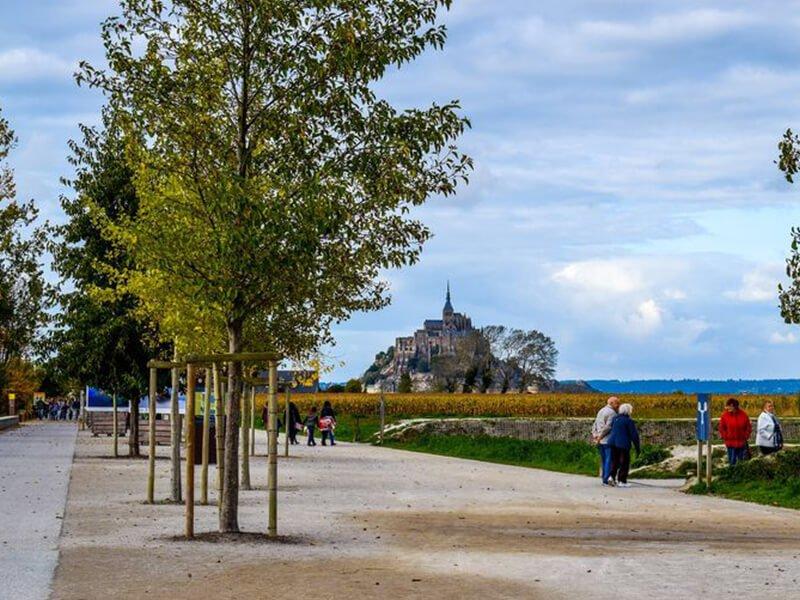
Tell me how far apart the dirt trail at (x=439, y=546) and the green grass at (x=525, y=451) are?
26.3ft

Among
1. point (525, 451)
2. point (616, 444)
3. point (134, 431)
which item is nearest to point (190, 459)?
point (616, 444)

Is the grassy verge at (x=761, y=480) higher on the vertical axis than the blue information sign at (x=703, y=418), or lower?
lower

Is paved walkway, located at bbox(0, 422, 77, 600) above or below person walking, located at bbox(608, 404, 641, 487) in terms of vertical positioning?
below

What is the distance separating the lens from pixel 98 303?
40.4 m

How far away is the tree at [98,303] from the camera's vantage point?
4075 cm

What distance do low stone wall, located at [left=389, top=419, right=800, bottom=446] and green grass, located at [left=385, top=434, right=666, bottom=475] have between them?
3.25 metres

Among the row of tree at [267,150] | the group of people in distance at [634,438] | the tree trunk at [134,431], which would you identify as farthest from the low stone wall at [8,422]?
the row of tree at [267,150]

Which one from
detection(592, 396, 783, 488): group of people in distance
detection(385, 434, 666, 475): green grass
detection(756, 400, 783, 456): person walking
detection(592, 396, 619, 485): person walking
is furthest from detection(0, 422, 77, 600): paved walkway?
detection(756, 400, 783, 456): person walking

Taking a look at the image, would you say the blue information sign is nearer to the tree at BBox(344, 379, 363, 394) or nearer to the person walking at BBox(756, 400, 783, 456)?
the person walking at BBox(756, 400, 783, 456)

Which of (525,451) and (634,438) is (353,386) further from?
(634,438)

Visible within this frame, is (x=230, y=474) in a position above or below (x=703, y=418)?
below

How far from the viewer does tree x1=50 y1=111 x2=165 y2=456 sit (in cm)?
4075

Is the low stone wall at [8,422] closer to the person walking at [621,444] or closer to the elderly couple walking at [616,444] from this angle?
the elderly couple walking at [616,444]

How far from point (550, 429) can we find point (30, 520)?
42706 millimetres
